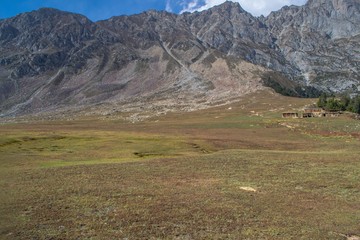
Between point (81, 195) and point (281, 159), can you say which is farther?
point (281, 159)

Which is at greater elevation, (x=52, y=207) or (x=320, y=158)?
(x=52, y=207)

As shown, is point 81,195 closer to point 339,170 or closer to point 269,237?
point 269,237

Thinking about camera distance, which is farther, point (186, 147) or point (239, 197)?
point (186, 147)

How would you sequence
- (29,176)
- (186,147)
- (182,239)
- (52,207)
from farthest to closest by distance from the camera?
(186,147)
(29,176)
(52,207)
(182,239)

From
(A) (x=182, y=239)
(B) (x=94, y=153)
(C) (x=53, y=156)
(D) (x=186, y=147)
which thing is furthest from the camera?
(D) (x=186, y=147)

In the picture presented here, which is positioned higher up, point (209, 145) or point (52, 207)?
point (52, 207)

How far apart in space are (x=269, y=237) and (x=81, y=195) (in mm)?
14761

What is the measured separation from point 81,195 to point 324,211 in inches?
697

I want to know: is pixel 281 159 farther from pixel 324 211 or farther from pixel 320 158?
pixel 324 211

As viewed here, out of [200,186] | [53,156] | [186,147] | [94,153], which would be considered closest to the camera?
[200,186]

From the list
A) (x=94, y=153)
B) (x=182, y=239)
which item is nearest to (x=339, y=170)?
(x=182, y=239)

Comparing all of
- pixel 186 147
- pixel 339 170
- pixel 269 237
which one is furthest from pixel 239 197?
pixel 186 147

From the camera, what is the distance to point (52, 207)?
25.0 m

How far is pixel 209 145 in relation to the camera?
70.1 m
